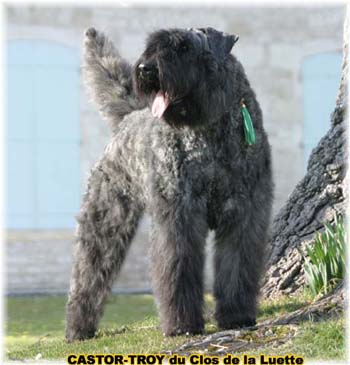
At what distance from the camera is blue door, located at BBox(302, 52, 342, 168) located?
1096 cm

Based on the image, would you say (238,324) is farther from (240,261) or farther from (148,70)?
(148,70)

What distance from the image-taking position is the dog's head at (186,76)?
482 centimetres

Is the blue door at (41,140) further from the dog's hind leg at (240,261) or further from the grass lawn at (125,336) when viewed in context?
the dog's hind leg at (240,261)

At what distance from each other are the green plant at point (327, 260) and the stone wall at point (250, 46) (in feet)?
17.2

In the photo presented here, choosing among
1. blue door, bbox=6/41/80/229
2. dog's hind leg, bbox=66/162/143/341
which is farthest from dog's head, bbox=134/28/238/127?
blue door, bbox=6/41/80/229

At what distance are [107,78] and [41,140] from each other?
470 cm

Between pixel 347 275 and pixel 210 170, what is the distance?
109 centimetres

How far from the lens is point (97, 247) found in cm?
583

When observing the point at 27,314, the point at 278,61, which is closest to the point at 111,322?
the point at 27,314

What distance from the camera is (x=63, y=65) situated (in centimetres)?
1080

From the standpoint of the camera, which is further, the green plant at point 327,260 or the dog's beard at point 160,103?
the green plant at point 327,260

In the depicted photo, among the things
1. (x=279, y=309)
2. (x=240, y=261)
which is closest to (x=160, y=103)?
(x=240, y=261)

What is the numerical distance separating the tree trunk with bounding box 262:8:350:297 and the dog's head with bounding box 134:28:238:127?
55.4 inches

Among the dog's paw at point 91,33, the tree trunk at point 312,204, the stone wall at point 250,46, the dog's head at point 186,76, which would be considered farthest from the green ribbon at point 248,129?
the stone wall at point 250,46
